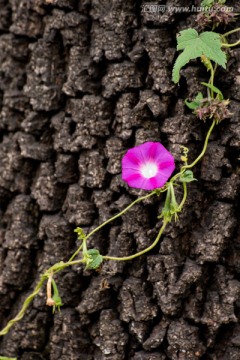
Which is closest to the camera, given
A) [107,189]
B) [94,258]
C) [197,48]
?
[197,48]

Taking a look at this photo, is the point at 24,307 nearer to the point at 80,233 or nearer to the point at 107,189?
the point at 80,233

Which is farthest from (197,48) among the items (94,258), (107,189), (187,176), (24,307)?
(24,307)

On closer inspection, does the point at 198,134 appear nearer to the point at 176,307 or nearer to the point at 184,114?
the point at 184,114

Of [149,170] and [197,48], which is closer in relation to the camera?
[197,48]

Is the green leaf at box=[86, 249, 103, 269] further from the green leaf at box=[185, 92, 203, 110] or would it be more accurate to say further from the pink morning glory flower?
the green leaf at box=[185, 92, 203, 110]

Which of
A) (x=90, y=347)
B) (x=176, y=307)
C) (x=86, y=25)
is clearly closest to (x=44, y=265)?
(x=90, y=347)

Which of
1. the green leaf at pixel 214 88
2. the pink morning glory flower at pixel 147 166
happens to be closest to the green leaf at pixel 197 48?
the green leaf at pixel 214 88

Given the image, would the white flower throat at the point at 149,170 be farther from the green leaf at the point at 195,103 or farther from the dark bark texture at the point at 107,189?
the green leaf at the point at 195,103
